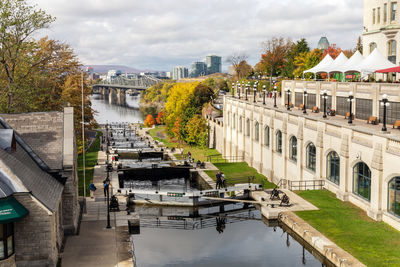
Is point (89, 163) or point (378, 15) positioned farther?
point (89, 163)

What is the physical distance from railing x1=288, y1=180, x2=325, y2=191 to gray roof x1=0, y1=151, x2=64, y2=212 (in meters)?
22.5

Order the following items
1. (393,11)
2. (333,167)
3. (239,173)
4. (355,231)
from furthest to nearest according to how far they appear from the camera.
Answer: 1. (239,173)
2. (393,11)
3. (333,167)
4. (355,231)

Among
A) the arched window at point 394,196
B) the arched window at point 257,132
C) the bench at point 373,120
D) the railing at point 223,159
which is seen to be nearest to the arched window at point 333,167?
the bench at point 373,120

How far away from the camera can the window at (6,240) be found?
21.1 m

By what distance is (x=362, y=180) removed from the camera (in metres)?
34.3

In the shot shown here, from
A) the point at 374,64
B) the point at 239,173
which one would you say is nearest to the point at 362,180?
the point at 374,64

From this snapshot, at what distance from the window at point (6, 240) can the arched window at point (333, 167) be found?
82.8 ft

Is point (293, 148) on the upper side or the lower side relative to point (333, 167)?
upper

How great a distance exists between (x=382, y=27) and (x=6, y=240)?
46616mm

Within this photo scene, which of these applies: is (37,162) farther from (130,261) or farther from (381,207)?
(381,207)

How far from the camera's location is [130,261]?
25.2m

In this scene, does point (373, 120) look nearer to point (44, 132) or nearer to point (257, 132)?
point (257, 132)

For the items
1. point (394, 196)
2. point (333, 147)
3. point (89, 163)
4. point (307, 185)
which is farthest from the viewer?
point (89, 163)

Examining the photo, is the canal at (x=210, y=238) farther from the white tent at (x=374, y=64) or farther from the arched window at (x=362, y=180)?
the white tent at (x=374, y=64)
